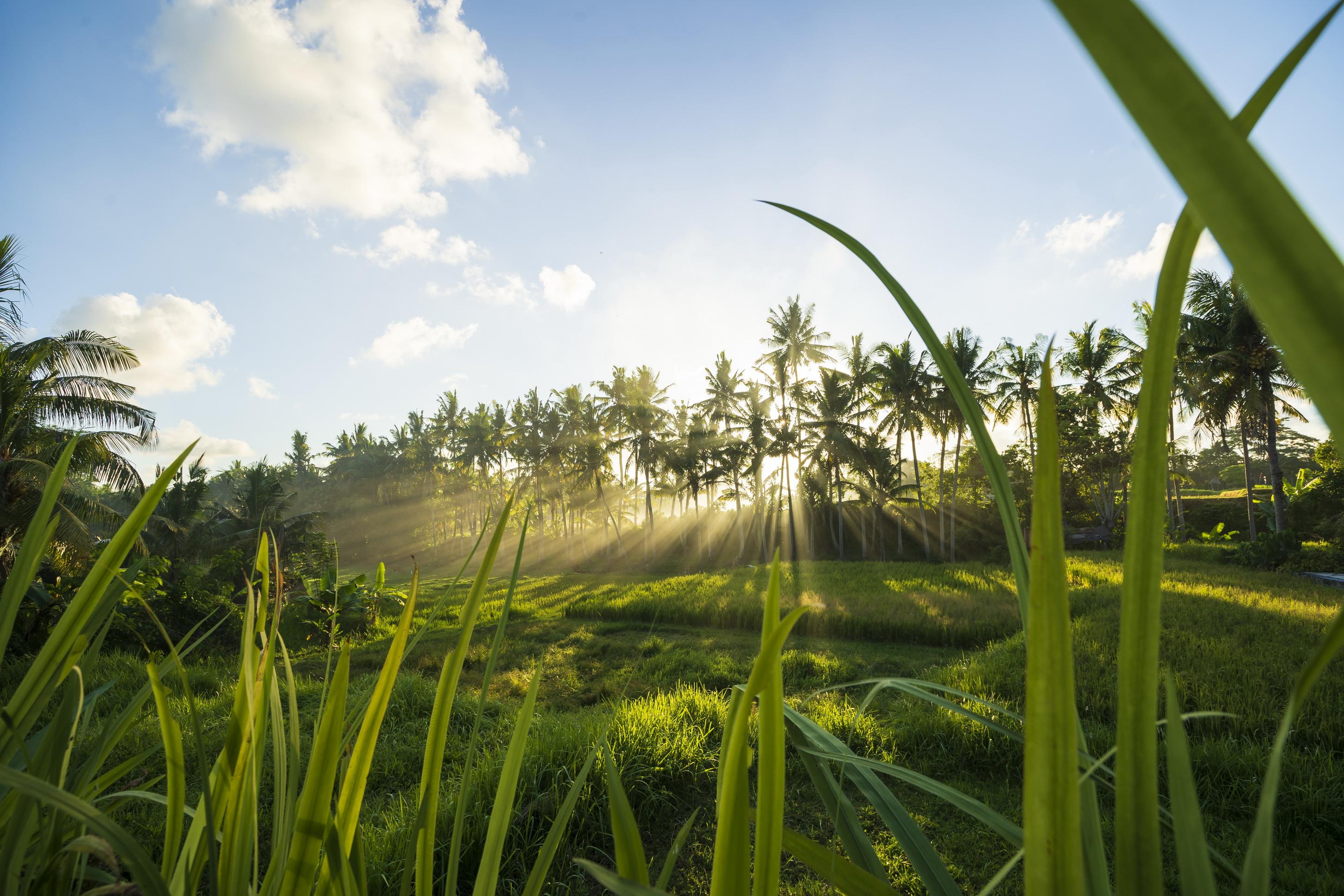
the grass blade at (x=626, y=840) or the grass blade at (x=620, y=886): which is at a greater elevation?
the grass blade at (x=620, y=886)

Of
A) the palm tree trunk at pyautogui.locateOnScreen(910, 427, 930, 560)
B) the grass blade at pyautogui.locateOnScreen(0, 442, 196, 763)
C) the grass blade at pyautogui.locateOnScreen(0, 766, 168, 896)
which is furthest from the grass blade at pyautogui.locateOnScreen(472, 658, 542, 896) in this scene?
the palm tree trunk at pyautogui.locateOnScreen(910, 427, 930, 560)

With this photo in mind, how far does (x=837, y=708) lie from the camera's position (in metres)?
4.51

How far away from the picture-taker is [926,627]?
801 centimetres

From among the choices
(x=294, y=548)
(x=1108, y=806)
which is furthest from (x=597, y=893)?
(x=294, y=548)

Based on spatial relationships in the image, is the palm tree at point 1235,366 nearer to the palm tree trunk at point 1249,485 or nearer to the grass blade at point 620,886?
the palm tree trunk at point 1249,485

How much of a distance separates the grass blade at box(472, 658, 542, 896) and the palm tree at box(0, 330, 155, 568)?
9174mm

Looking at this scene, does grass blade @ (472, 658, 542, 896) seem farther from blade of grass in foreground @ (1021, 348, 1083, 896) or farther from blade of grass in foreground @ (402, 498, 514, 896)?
blade of grass in foreground @ (1021, 348, 1083, 896)

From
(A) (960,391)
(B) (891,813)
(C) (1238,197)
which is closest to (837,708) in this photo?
(B) (891,813)

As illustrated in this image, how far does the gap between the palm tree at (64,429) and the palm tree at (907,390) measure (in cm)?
2038

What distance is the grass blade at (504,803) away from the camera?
24.0 inches

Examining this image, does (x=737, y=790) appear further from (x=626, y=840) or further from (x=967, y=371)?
(x=967, y=371)

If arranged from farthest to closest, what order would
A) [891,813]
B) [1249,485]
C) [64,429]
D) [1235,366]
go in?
1. [1249,485]
2. [1235,366]
3. [64,429]
4. [891,813]

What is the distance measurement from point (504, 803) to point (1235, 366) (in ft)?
70.5

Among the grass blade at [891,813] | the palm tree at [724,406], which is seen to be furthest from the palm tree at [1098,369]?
the grass blade at [891,813]
